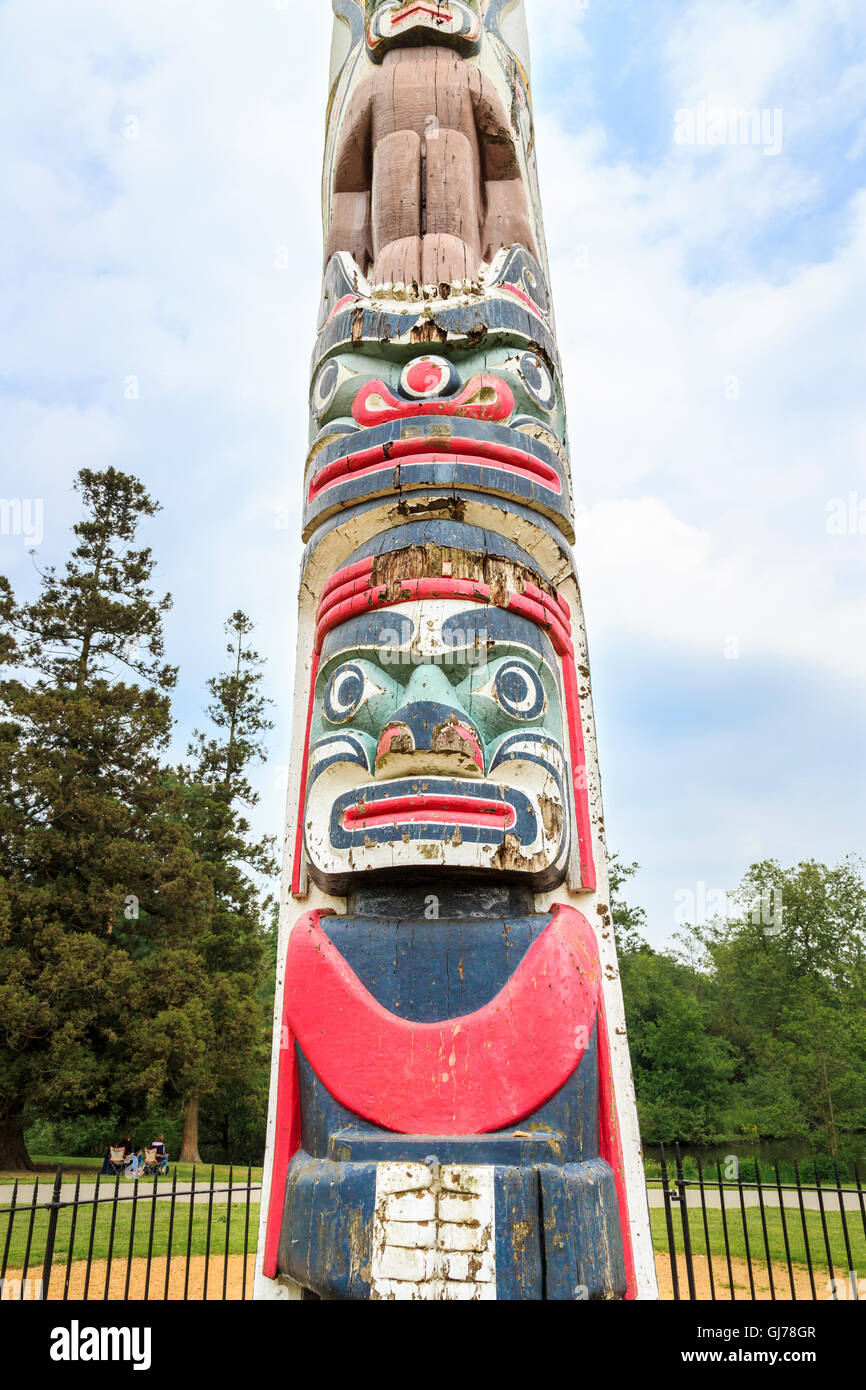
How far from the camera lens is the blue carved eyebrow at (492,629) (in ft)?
11.9

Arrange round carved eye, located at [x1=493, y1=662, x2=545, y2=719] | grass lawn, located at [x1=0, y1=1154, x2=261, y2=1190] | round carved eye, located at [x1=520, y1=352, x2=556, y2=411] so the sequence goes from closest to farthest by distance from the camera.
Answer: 1. round carved eye, located at [x1=493, y1=662, x2=545, y2=719]
2. round carved eye, located at [x1=520, y1=352, x2=556, y2=411]
3. grass lawn, located at [x1=0, y1=1154, x2=261, y2=1190]

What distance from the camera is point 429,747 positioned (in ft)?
10.8

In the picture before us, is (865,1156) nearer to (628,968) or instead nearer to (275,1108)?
(628,968)

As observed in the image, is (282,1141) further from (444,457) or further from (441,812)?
(444,457)

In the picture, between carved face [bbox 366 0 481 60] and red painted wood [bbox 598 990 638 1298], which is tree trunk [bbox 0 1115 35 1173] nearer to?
red painted wood [bbox 598 990 638 1298]

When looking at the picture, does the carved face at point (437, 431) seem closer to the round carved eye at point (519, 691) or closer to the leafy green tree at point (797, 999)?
the round carved eye at point (519, 691)

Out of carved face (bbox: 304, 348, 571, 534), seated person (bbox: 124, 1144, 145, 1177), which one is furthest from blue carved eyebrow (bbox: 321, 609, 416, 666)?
seated person (bbox: 124, 1144, 145, 1177)

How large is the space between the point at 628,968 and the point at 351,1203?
941 inches

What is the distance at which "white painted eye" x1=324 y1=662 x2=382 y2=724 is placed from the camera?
3.60m

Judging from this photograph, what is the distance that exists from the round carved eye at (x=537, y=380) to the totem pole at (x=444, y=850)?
0.02 m

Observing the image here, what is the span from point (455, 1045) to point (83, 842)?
546 inches

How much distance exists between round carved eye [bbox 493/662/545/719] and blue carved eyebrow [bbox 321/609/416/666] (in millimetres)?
424

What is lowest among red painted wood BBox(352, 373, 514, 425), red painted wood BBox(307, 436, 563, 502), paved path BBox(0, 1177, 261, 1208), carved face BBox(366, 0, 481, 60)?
paved path BBox(0, 1177, 261, 1208)

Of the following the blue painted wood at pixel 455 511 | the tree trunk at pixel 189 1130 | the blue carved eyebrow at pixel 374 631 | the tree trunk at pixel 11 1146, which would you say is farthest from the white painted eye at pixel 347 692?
the tree trunk at pixel 189 1130
